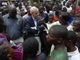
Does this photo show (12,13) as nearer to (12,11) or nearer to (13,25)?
(12,11)

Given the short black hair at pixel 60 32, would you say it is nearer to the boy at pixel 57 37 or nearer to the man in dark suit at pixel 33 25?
the boy at pixel 57 37

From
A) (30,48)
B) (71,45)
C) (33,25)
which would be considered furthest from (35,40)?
(33,25)

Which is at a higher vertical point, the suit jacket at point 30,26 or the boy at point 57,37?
the boy at point 57,37

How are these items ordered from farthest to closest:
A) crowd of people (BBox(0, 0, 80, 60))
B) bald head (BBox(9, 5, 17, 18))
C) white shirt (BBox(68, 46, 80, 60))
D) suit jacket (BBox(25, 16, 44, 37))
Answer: suit jacket (BBox(25, 16, 44, 37))
bald head (BBox(9, 5, 17, 18))
white shirt (BBox(68, 46, 80, 60))
crowd of people (BBox(0, 0, 80, 60))

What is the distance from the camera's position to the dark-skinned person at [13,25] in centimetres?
273

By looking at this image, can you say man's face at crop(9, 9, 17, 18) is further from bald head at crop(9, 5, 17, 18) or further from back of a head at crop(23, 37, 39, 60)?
back of a head at crop(23, 37, 39, 60)

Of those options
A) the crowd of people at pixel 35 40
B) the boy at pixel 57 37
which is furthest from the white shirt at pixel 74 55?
the boy at pixel 57 37

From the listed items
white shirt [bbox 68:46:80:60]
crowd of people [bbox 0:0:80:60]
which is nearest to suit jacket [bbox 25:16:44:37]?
crowd of people [bbox 0:0:80:60]

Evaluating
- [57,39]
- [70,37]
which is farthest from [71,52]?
[57,39]

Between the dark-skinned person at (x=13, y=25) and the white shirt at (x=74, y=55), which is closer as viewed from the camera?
the white shirt at (x=74, y=55)

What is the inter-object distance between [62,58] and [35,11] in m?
1.93

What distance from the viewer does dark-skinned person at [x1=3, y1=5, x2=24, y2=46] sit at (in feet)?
8.95

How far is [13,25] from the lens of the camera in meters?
2.75

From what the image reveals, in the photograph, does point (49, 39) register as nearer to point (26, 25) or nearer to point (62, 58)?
point (62, 58)
